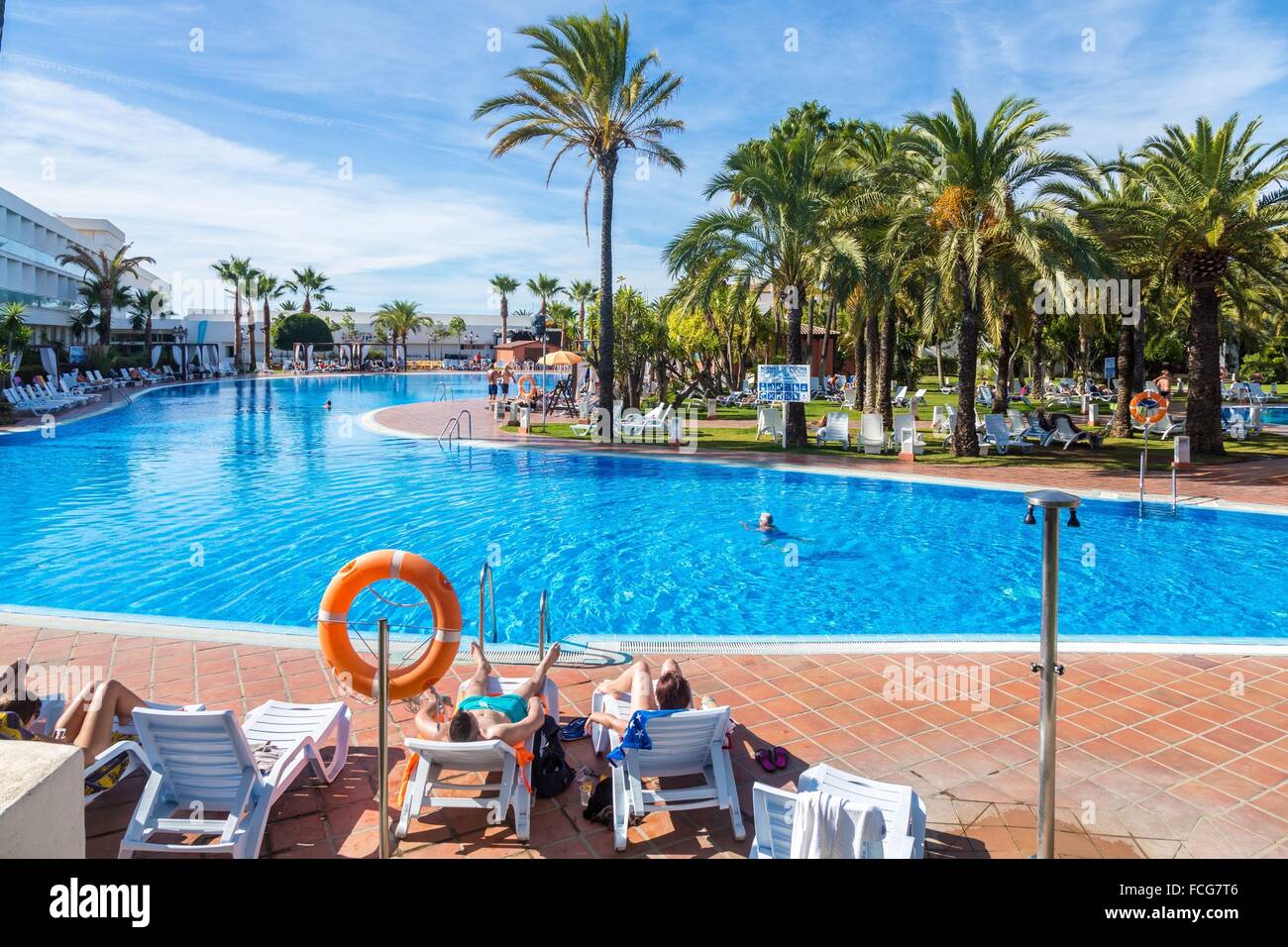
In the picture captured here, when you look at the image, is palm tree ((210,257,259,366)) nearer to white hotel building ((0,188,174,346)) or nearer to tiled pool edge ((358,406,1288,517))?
white hotel building ((0,188,174,346))

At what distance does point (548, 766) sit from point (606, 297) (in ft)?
62.6

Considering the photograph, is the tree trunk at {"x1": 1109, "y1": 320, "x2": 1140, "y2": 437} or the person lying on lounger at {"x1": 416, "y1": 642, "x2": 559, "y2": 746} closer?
the person lying on lounger at {"x1": 416, "y1": 642, "x2": 559, "y2": 746}

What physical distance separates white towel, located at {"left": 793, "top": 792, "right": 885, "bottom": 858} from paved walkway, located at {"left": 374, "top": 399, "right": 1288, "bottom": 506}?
511 inches

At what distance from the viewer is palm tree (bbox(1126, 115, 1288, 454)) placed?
17016 millimetres

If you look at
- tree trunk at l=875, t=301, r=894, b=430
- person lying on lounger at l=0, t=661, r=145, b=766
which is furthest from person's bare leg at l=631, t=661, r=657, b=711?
tree trunk at l=875, t=301, r=894, b=430

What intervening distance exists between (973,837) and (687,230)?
17704mm

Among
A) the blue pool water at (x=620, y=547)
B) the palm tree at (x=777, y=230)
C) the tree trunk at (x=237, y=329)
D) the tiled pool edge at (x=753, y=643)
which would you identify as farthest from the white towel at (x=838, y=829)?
the tree trunk at (x=237, y=329)

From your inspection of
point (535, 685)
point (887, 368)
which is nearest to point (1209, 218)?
point (887, 368)

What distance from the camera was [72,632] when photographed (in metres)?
6.95

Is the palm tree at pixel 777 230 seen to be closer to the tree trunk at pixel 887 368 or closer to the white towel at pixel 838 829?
the tree trunk at pixel 887 368

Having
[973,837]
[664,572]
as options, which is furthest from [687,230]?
[973,837]

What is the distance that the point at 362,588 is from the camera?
16.3ft

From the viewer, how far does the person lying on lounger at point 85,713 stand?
4273 mm
